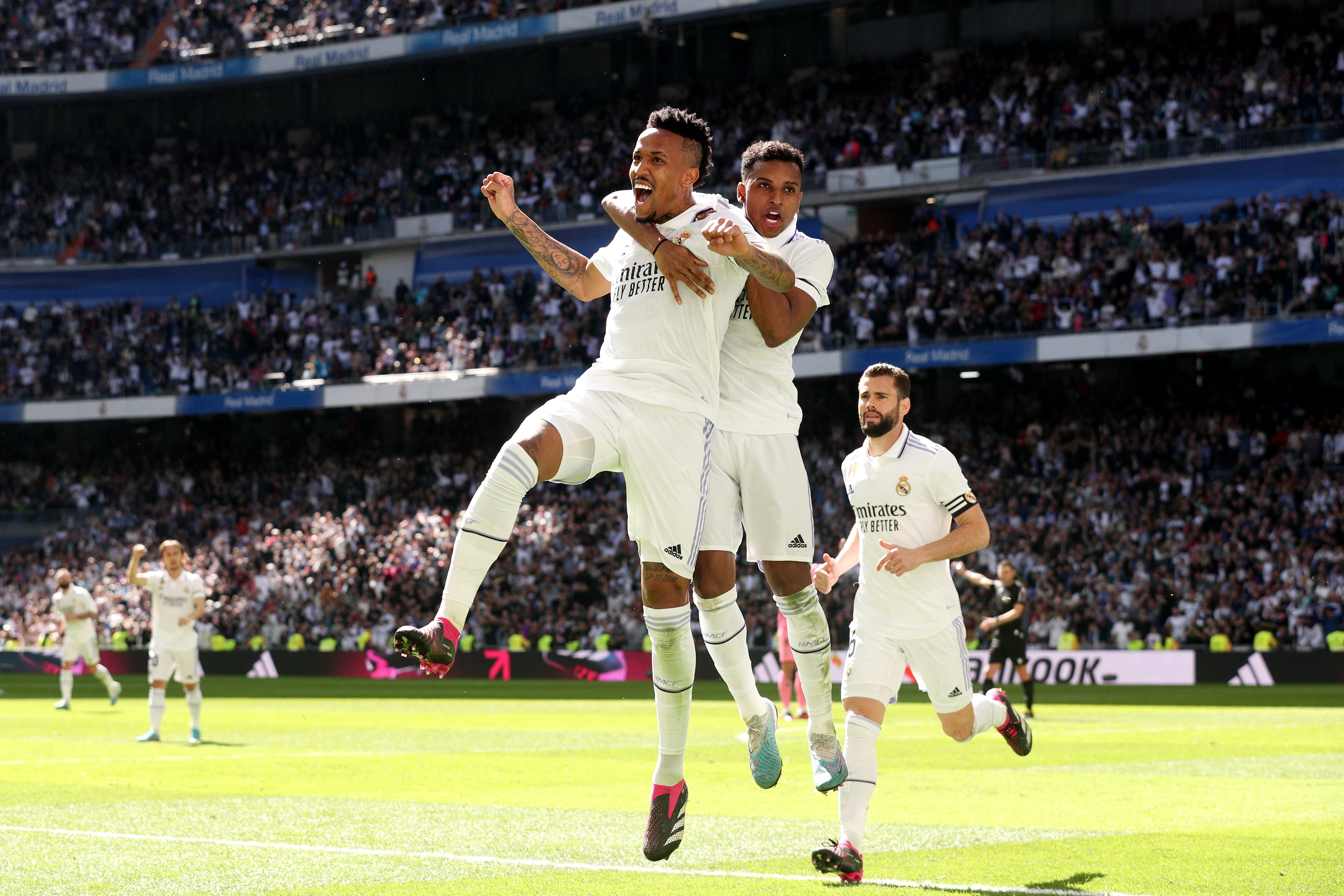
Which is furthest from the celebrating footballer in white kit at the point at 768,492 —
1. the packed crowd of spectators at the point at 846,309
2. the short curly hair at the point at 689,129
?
the packed crowd of spectators at the point at 846,309

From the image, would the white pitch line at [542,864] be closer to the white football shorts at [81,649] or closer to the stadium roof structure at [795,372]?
the white football shorts at [81,649]

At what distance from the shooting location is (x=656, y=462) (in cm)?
704

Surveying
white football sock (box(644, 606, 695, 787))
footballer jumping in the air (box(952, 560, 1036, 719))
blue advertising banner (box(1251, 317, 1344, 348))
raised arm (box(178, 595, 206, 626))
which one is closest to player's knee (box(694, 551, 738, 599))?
white football sock (box(644, 606, 695, 787))

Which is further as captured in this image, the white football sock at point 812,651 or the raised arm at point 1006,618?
the raised arm at point 1006,618

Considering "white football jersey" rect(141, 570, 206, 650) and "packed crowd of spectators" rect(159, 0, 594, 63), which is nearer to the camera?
"white football jersey" rect(141, 570, 206, 650)

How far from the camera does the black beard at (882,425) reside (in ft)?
30.9

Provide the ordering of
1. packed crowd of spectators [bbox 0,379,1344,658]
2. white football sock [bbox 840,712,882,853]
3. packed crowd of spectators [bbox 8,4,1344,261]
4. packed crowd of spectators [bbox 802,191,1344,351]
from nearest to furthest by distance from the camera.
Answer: white football sock [bbox 840,712,882,853]
packed crowd of spectators [bbox 0,379,1344,658]
packed crowd of spectators [bbox 802,191,1344,351]
packed crowd of spectators [bbox 8,4,1344,261]

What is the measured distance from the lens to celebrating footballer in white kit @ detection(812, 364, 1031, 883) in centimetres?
927

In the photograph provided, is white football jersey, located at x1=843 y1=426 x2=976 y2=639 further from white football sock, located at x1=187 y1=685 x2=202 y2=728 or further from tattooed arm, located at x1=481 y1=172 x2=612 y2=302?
white football sock, located at x1=187 y1=685 x2=202 y2=728

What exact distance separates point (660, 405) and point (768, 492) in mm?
1234

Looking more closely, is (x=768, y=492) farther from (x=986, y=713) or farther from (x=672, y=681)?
(x=986, y=713)

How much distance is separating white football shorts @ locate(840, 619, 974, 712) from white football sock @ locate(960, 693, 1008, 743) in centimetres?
9

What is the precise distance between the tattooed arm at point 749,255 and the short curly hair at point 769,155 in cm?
101

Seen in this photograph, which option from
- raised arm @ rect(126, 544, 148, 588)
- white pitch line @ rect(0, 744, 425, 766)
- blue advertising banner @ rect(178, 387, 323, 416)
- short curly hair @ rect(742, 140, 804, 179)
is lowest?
white pitch line @ rect(0, 744, 425, 766)
